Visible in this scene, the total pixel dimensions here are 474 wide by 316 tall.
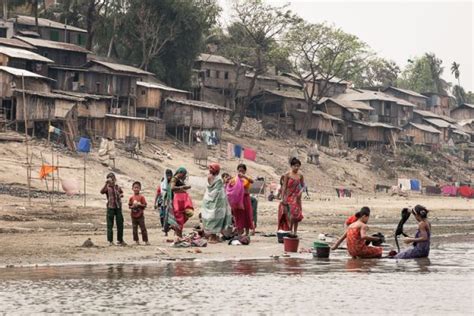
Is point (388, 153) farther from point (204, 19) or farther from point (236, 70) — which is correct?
point (204, 19)

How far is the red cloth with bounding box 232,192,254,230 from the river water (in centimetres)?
356

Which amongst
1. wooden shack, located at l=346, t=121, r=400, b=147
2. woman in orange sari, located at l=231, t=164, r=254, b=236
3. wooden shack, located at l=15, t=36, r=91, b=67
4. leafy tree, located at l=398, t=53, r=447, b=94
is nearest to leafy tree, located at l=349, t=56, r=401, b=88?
leafy tree, located at l=398, t=53, r=447, b=94

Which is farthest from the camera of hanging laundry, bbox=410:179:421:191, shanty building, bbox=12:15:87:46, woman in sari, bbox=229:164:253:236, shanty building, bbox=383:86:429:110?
shanty building, bbox=383:86:429:110

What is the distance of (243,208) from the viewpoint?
2142 cm

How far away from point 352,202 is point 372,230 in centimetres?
2183

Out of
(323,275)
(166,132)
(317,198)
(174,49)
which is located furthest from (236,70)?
(323,275)

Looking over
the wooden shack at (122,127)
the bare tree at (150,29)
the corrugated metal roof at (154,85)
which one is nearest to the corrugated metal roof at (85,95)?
the wooden shack at (122,127)

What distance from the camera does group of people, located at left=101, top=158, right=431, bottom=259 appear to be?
1852 cm

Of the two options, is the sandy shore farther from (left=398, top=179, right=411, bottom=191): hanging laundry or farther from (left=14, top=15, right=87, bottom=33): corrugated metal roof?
(left=14, top=15, right=87, bottom=33): corrugated metal roof

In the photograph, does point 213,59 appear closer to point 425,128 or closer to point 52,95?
point 425,128

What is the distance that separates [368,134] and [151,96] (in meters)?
27.0

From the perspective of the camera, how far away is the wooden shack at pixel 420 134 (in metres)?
92.2

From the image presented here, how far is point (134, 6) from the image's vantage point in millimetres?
65438

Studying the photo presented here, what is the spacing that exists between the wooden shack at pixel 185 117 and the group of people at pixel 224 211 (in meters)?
40.6
